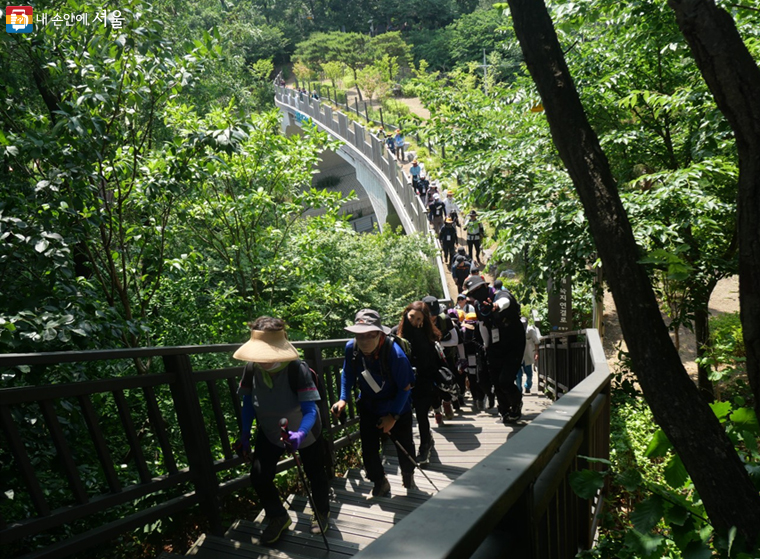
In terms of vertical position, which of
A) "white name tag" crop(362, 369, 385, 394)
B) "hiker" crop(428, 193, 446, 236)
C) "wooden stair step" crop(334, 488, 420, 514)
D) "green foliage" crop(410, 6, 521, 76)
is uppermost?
"green foliage" crop(410, 6, 521, 76)

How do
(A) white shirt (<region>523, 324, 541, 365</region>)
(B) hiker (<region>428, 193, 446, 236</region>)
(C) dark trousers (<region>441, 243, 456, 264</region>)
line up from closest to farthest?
(A) white shirt (<region>523, 324, 541, 365</region>), (C) dark trousers (<region>441, 243, 456, 264</region>), (B) hiker (<region>428, 193, 446, 236</region>)

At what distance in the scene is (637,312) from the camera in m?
2.41

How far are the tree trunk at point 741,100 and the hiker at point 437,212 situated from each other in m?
19.8

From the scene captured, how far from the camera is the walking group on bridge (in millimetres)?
3898

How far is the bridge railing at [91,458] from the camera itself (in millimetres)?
2889

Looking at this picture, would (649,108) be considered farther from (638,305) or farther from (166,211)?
(638,305)

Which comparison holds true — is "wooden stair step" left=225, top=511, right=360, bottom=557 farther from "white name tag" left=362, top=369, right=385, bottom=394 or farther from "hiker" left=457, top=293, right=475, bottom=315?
"hiker" left=457, top=293, right=475, bottom=315

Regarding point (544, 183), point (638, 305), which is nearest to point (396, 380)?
point (638, 305)

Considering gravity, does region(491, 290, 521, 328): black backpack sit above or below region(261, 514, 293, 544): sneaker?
above

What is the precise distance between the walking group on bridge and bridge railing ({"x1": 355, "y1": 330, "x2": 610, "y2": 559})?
1732 mm

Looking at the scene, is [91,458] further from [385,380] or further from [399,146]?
[399,146]

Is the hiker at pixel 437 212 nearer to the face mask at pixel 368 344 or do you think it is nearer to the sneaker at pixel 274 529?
the face mask at pixel 368 344

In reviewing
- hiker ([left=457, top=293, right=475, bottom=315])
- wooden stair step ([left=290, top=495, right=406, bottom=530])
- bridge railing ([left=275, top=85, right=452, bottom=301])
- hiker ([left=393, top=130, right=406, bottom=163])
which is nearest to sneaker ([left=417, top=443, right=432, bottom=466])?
wooden stair step ([left=290, top=495, right=406, bottom=530])

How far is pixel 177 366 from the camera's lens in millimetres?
3797
